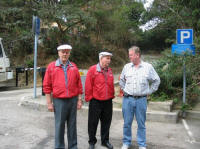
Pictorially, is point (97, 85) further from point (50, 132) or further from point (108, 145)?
point (50, 132)

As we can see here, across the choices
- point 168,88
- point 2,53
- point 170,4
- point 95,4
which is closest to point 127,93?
point 168,88

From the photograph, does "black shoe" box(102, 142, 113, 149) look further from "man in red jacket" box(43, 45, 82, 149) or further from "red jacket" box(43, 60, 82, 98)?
"red jacket" box(43, 60, 82, 98)

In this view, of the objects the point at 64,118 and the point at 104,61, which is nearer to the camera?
the point at 64,118

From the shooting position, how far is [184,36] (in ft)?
20.6

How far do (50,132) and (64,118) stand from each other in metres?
1.47

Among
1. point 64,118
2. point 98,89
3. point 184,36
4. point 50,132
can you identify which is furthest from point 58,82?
point 184,36

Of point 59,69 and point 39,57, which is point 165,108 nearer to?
point 59,69

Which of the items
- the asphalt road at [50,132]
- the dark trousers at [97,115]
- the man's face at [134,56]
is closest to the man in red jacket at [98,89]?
the dark trousers at [97,115]

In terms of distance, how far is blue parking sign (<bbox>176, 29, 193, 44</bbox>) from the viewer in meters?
6.20

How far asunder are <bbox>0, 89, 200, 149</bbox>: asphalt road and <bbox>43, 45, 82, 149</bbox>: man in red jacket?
0.73 metres

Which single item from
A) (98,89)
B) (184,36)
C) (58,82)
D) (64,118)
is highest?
(184,36)

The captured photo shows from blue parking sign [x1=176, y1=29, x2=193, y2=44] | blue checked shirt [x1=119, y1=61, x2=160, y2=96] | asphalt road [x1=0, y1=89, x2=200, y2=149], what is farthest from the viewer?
blue parking sign [x1=176, y1=29, x2=193, y2=44]

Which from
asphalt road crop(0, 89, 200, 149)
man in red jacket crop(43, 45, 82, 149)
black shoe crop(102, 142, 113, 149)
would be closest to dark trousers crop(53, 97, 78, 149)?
man in red jacket crop(43, 45, 82, 149)

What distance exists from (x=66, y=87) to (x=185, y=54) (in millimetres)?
3868
